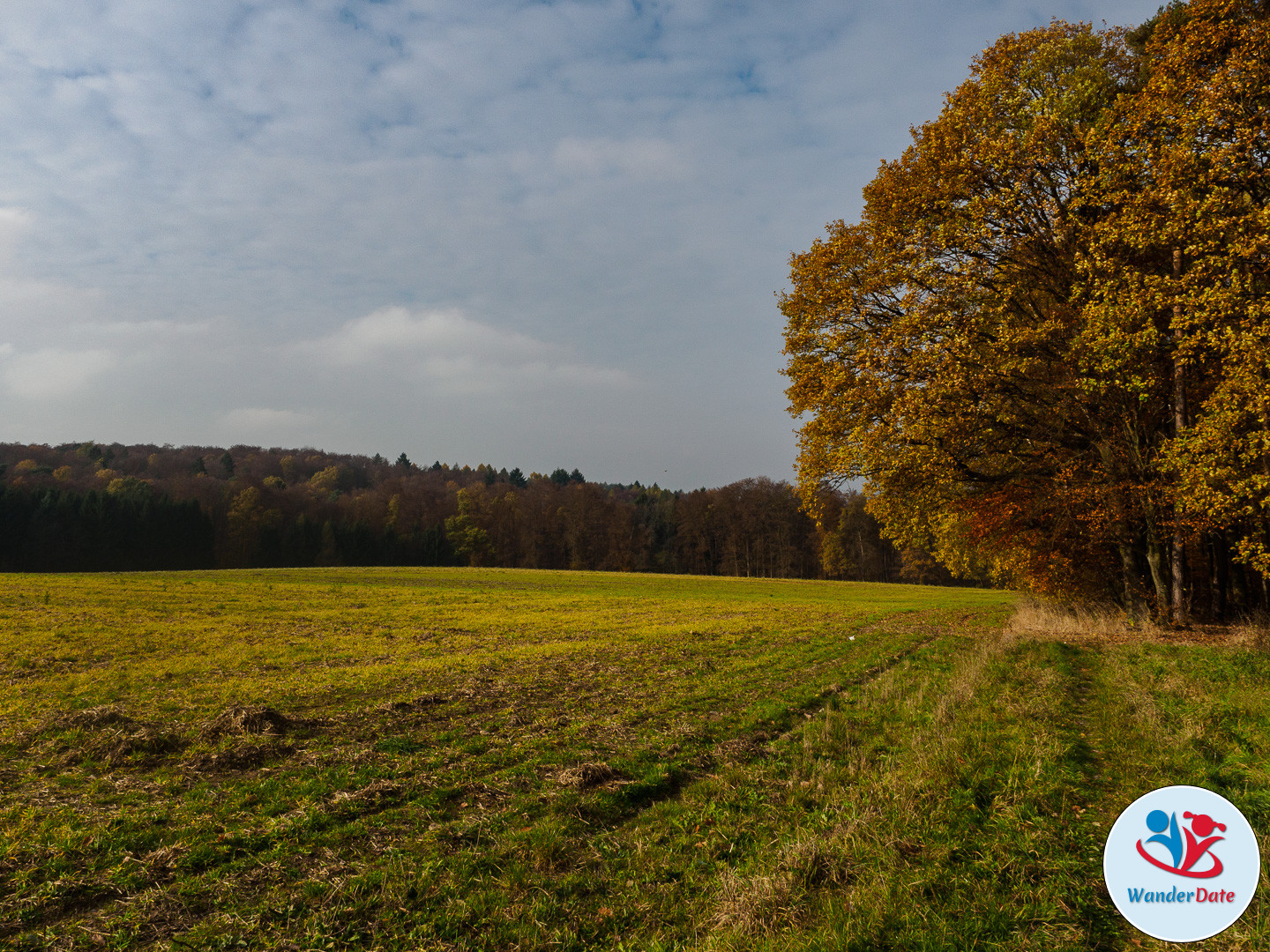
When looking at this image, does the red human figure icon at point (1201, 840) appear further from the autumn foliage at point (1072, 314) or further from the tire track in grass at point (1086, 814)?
the autumn foliage at point (1072, 314)

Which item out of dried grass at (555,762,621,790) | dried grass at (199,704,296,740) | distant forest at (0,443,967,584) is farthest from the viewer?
distant forest at (0,443,967,584)

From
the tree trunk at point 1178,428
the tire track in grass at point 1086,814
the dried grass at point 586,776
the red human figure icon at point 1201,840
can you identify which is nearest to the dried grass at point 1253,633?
the tree trunk at point 1178,428

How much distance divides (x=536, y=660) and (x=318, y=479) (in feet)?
541

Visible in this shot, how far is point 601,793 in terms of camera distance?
793 cm

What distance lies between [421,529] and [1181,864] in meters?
127

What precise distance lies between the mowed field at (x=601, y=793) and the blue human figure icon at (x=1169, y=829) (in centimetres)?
47

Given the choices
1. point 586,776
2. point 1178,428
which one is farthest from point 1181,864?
point 1178,428

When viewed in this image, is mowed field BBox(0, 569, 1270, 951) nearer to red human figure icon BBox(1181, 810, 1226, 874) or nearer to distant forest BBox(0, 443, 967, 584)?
red human figure icon BBox(1181, 810, 1226, 874)

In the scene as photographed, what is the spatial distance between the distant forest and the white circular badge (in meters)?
94.2

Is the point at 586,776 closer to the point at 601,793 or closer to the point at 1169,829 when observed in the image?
the point at 601,793

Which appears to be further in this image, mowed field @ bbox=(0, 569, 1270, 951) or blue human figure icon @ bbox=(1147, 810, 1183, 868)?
mowed field @ bbox=(0, 569, 1270, 951)

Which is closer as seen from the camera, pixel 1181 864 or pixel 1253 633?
pixel 1181 864

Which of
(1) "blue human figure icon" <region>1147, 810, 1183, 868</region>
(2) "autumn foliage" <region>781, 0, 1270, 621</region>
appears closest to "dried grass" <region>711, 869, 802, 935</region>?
(1) "blue human figure icon" <region>1147, 810, 1183, 868</region>

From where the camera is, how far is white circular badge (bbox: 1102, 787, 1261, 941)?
14.2 ft
